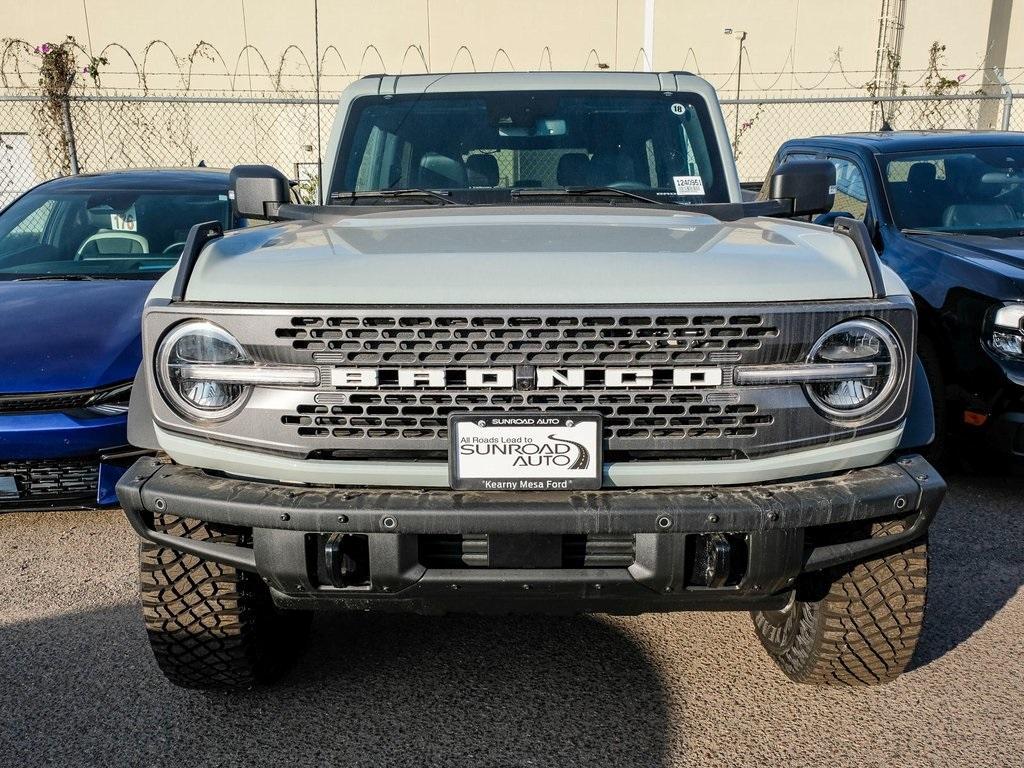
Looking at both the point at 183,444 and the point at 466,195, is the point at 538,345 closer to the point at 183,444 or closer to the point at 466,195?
the point at 183,444

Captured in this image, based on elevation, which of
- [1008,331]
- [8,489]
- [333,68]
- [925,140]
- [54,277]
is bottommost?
[8,489]

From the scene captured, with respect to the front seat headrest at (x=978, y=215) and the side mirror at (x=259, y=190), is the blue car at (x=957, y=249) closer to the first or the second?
the front seat headrest at (x=978, y=215)

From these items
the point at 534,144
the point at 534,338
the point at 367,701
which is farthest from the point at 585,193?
the point at 367,701

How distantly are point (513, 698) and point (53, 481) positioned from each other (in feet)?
7.55

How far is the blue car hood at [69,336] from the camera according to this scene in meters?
4.23

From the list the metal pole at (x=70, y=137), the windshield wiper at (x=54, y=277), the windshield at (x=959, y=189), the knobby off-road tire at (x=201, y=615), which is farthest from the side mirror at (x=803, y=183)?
the metal pole at (x=70, y=137)

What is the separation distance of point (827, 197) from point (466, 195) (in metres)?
1.38

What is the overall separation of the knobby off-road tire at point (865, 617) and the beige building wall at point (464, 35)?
16.1 m

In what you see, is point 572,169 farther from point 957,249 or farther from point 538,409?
point 957,249

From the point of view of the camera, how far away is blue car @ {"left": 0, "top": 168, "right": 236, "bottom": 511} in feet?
13.6

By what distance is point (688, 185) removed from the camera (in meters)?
3.93

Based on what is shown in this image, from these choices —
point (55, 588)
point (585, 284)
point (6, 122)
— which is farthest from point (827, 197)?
point (6, 122)

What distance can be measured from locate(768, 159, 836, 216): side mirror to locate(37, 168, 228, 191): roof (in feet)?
12.4

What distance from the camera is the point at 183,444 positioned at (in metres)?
2.60
